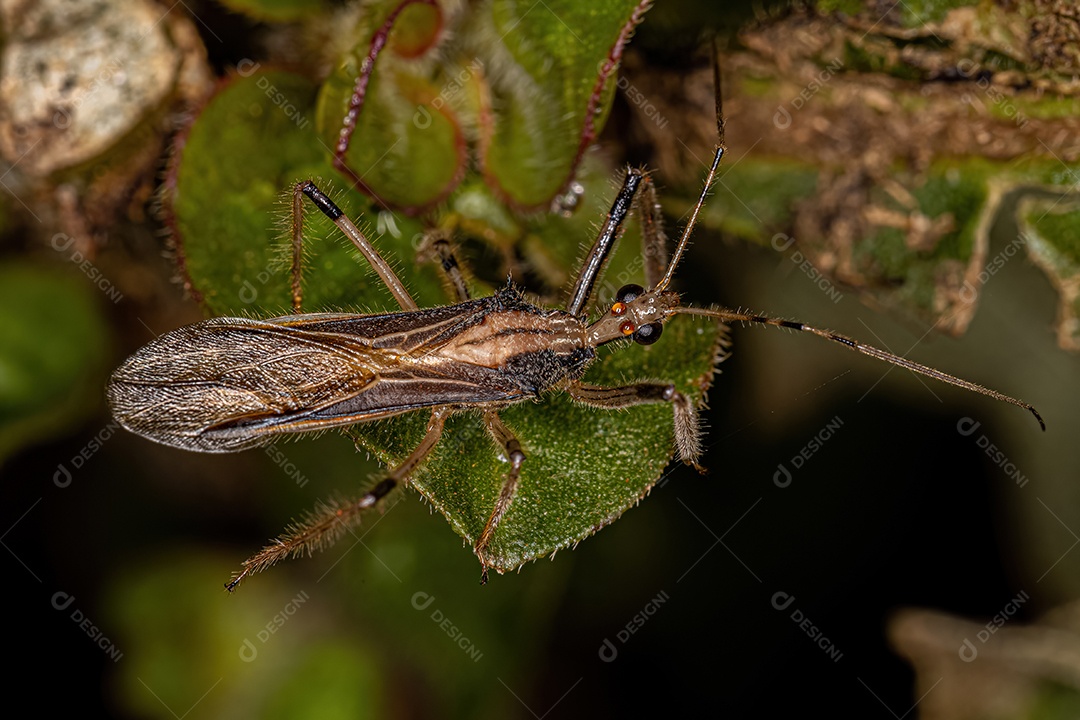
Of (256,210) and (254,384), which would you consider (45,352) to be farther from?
(256,210)

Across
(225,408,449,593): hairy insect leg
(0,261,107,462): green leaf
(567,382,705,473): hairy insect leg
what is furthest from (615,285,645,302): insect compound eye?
(0,261,107,462): green leaf

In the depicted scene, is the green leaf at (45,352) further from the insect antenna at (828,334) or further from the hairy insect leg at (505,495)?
the insect antenna at (828,334)

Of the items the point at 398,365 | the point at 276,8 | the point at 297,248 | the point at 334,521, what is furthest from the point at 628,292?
the point at 276,8

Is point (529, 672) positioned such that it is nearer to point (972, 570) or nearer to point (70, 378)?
point (972, 570)

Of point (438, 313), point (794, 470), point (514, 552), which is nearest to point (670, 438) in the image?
point (514, 552)

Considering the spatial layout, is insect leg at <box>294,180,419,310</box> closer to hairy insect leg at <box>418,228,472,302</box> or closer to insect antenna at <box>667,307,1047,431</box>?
hairy insect leg at <box>418,228,472,302</box>

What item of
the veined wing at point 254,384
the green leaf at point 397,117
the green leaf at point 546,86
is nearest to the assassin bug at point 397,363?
the veined wing at point 254,384
